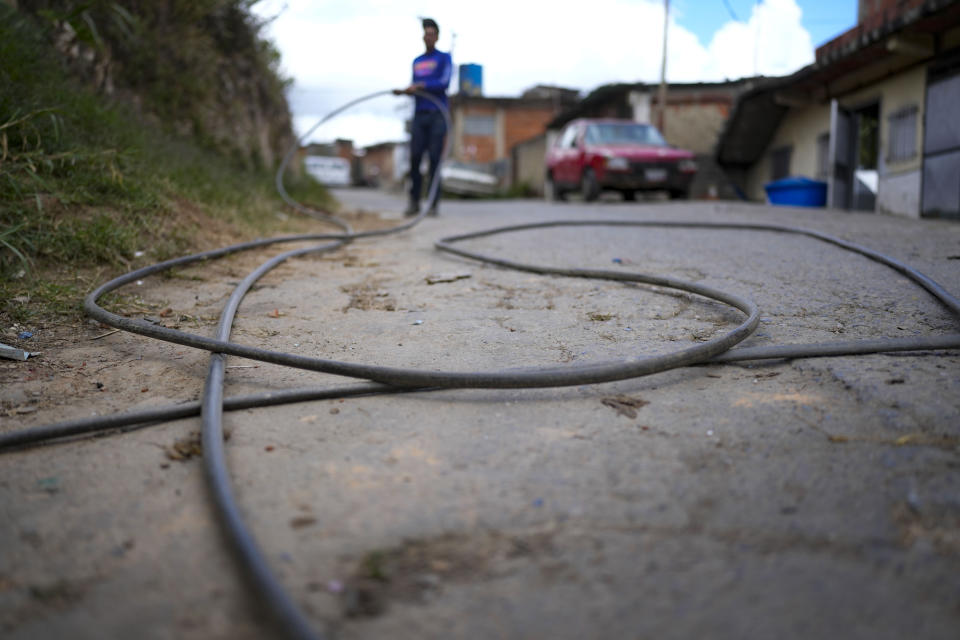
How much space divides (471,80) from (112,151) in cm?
2638

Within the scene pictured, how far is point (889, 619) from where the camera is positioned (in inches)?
40.6

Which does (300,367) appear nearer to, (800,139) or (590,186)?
(590,186)

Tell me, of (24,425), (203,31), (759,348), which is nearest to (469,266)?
(759,348)

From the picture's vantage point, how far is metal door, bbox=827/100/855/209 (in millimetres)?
11312

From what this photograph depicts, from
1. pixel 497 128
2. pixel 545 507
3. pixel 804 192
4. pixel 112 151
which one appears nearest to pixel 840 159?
pixel 804 192

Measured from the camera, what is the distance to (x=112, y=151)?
4.33m

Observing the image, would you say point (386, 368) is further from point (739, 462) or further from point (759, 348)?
point (759, 348)

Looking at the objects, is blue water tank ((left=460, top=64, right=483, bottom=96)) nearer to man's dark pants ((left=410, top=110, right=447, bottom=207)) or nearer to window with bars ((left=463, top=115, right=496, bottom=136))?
window with bars ((left=463, top=115, right=496, bottom=136))

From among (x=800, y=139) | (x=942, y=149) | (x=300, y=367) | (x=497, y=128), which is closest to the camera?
(x=300, y=367)

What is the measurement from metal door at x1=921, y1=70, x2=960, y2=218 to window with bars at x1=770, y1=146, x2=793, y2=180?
16.4ft

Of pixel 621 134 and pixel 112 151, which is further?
pixel 621 134

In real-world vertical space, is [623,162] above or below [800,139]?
below

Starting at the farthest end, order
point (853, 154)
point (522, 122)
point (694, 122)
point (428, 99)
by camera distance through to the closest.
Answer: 1. point (522, 122)
2. point (694, 122)
3. point (853, 154)
4. point (428, 99)

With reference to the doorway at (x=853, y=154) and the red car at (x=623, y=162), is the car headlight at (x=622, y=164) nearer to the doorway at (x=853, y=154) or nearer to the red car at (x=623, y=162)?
the red car at (x=623, y=162)
